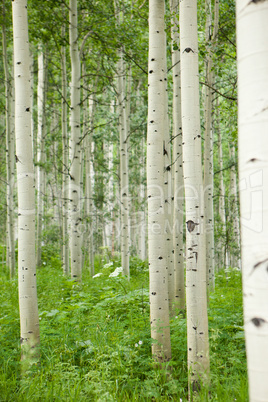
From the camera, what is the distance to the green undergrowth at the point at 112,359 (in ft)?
9.17

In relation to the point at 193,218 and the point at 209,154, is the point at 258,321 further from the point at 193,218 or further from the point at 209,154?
the point at 209,154

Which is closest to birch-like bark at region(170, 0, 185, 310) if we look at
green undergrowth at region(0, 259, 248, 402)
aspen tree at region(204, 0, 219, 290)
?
green undergrowth at region(0, 259, 248, 402)

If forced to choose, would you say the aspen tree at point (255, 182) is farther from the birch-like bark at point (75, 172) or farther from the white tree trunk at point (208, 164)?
the birch-like bark at point (75, 172)

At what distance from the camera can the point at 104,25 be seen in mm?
8062

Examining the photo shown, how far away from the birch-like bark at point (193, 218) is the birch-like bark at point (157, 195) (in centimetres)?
55

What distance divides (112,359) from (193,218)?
5.26 ft

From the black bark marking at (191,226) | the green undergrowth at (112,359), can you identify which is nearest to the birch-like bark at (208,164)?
the green undergrowth at (112,359)

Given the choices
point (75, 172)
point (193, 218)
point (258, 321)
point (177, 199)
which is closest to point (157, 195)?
point (193, 218)

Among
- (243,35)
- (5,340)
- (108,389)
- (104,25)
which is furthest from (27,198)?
(104,25)

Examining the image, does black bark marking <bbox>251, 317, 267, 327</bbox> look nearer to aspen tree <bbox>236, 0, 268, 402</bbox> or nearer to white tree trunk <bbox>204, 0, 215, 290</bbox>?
aspen tree <bbox>236, 0, 268, 402</bbox>

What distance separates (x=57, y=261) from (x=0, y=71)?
23.4 ft

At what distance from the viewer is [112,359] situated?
3.21 metres

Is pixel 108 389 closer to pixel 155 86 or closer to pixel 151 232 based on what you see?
pixel 151 232

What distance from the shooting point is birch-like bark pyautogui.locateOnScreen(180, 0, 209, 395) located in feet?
9.13
